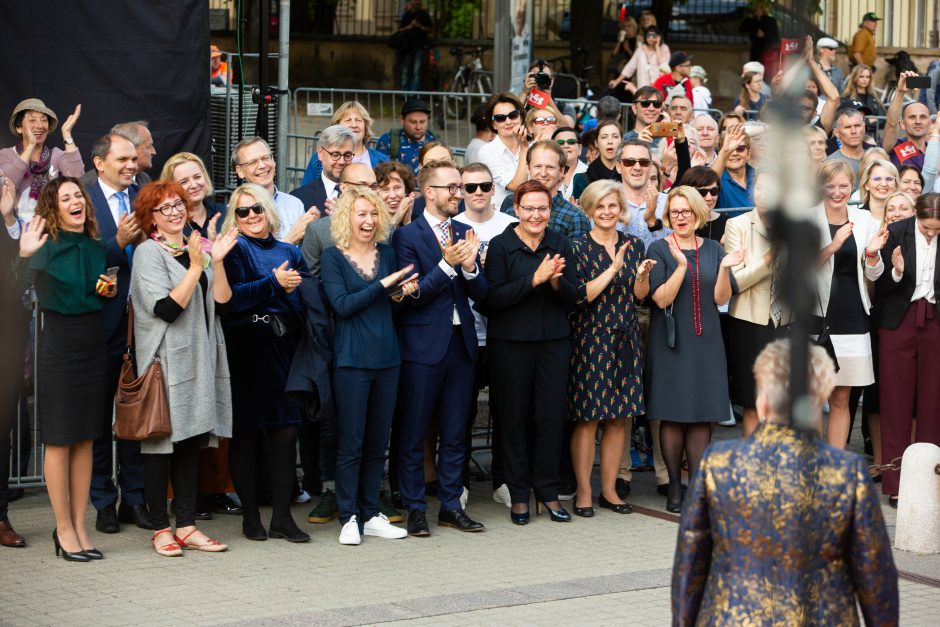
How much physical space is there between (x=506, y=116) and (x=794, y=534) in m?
6.95

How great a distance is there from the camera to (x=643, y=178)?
396 inches

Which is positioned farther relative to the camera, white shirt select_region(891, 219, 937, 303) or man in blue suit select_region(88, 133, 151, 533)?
white shirt select_region(891, 219, 937, 303)

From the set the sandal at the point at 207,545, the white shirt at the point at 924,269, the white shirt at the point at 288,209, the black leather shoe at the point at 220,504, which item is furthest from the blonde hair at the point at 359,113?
the white shirt at the point at 924,269

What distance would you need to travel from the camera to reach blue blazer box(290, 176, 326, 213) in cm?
975

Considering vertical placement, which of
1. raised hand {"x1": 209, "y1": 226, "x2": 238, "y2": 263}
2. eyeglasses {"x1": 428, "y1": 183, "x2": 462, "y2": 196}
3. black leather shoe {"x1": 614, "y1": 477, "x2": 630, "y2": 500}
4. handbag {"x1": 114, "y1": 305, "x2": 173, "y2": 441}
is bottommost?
black leather shoe {"x1": 614, "y1": 477, "x2": 630, "y2": 500}

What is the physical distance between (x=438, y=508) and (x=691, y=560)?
4.94 metres

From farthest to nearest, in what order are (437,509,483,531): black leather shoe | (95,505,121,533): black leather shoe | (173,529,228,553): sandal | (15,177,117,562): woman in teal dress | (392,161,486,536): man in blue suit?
(437,509,483,531): black leather shoe
(392,161,486,536): man in blue suit
(95,505,121,533): black leather shoe
(173,529,228,553): sandal
(15,177,117,562): woman in teal dress

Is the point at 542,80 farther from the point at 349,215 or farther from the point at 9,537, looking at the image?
the point at 9,537

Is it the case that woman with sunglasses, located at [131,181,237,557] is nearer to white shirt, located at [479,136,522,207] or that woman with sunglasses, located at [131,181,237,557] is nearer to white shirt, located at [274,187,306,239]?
white shirt, located at [274,187,306,239]

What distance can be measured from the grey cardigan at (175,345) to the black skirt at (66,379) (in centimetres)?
27

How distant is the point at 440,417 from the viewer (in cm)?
882

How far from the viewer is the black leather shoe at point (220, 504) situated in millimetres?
9078

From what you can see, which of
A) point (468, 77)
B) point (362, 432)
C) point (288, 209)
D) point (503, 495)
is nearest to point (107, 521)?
point (362, 432)

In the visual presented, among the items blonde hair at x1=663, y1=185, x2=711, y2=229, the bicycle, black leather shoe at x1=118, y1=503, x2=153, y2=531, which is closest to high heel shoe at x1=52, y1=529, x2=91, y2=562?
black leather shoe at x1=118, y1=503, x2=153, y2=531
